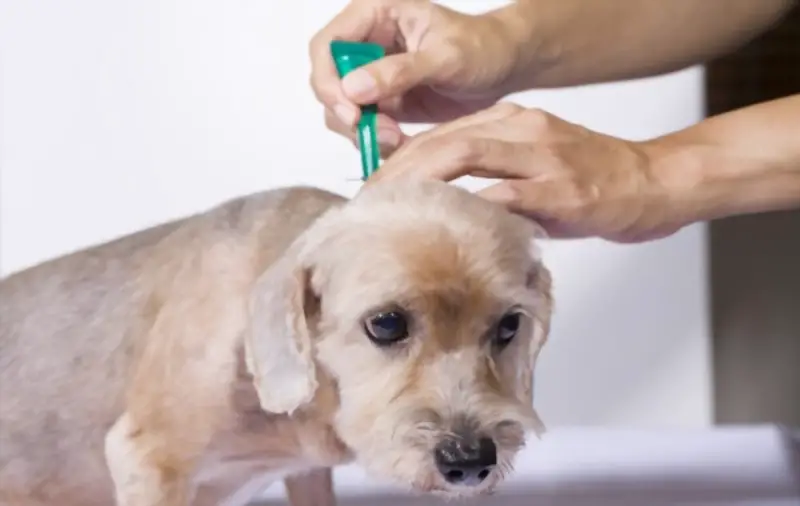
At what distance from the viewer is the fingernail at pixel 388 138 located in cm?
97

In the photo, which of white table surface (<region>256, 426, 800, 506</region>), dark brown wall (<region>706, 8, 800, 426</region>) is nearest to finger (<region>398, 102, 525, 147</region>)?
white table surface (<region>256, 426, 800, 506</region>)

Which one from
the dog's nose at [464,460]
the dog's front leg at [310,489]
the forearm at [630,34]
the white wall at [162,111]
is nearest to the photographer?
the dog's nose at [464,460]

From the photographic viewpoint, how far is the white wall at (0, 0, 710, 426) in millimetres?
1451

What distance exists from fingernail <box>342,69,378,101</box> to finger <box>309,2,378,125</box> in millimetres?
15

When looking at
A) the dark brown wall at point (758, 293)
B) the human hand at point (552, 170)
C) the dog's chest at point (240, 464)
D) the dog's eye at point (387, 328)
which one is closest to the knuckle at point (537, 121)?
the human hand at point (552, 170)

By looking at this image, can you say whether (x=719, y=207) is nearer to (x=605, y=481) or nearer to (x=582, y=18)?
(x=582, y=18)

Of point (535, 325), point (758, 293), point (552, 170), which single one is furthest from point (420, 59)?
point (758, 293)

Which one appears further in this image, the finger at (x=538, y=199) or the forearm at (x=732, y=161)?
the forearm at (x=732, y=161)

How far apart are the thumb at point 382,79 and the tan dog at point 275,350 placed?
0.32ft

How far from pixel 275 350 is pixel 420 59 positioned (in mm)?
348

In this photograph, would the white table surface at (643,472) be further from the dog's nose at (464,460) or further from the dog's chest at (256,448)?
the dog's nose at (464,460)

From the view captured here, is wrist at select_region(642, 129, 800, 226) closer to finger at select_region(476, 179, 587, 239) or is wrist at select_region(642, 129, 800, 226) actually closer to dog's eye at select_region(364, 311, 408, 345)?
finger at select_region(476, 179, 587, 239)

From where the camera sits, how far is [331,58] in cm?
100

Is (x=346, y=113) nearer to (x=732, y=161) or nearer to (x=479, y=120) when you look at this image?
(x=479, y=120)
